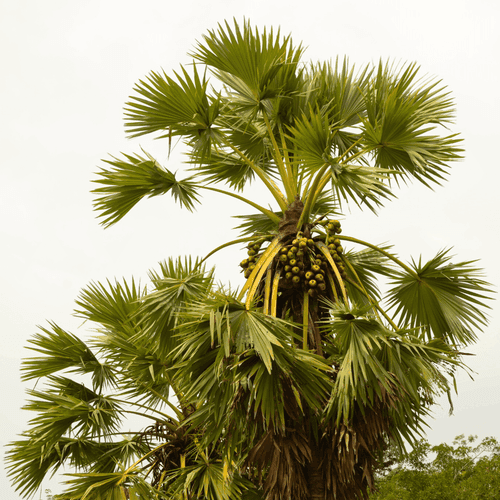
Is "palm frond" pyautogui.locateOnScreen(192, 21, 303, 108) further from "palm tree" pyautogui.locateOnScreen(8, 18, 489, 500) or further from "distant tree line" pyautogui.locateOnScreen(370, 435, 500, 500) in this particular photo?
"distant tree line" pyautogui.locateOnScreen(370, 435, 500, 500)

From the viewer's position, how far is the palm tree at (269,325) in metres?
5.20

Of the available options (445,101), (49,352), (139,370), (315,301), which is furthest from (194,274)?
(445,101)

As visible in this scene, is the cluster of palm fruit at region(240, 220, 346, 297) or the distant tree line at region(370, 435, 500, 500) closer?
the cluster of palm fruit at region(240, 220, 346, 297)

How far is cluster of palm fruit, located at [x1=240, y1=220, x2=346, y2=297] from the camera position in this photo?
234 inches

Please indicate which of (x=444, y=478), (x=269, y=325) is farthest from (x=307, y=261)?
(x=444, y=478)

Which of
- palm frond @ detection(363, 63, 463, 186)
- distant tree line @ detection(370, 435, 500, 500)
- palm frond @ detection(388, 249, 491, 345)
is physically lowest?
distant tree line @ detection(370, 435, 500, 500)

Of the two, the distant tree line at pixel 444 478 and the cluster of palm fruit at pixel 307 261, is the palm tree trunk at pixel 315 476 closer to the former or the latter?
the cluster of palm fruit at pixel 307 261

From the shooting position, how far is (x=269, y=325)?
5.17 meters

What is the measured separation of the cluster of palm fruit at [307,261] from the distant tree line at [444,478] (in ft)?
17.3

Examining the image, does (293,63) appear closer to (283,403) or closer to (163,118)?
(163,118)

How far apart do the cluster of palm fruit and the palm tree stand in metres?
0.02

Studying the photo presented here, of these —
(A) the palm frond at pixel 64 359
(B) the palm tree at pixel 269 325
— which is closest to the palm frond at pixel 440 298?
(B) the palm tree at pixel 269 325

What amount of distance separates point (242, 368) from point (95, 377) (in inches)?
123

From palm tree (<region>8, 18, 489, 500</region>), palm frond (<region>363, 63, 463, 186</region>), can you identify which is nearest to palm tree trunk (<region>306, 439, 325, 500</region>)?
palm tree (<region>8, 18, 489, 500</region>)
